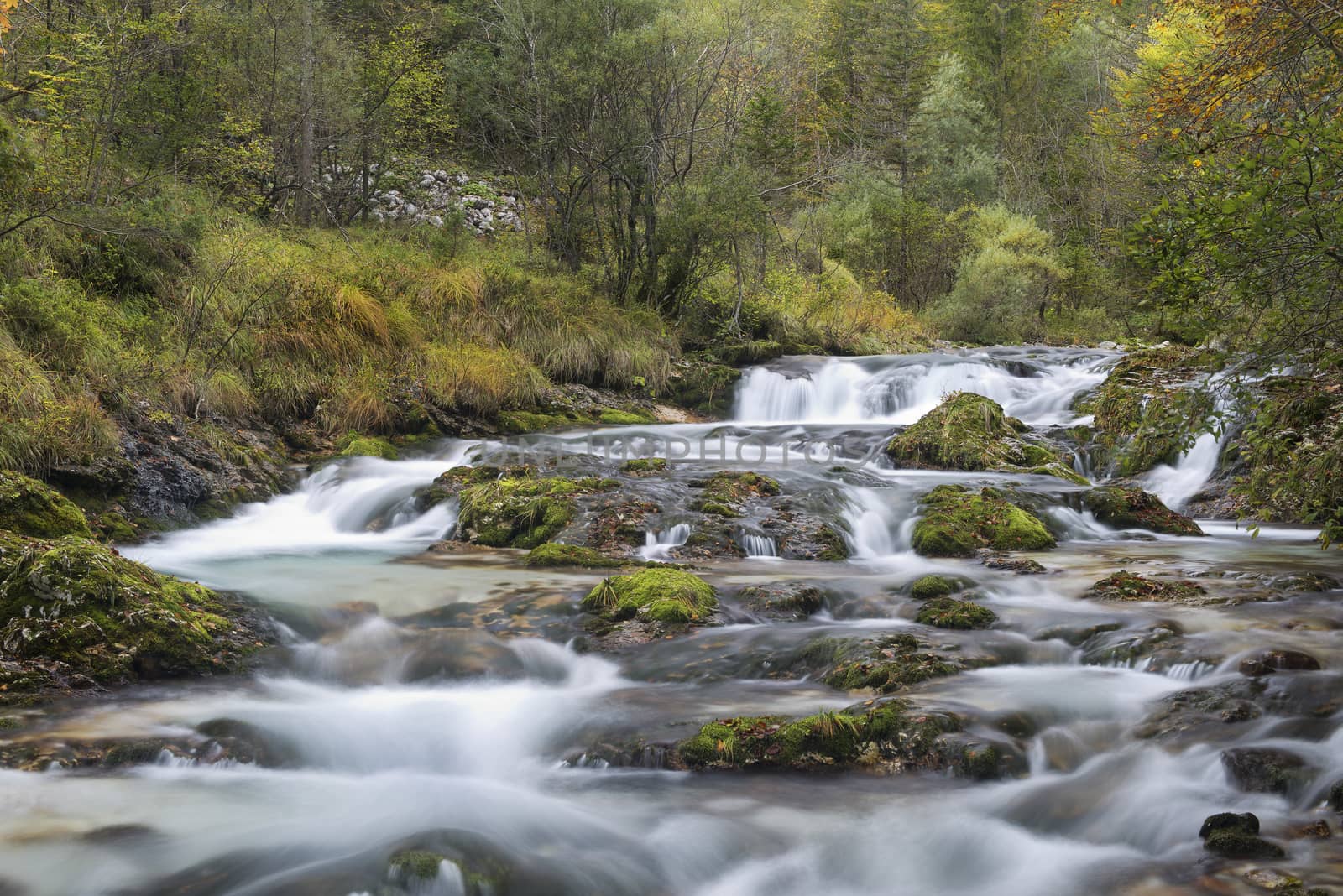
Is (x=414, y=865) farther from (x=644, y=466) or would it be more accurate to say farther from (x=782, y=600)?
(x=644, y=466)

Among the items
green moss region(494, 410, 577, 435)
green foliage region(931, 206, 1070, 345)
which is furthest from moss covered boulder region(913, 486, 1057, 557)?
green foliage region(931, 206, 1070, 345)

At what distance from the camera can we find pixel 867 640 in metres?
5.99

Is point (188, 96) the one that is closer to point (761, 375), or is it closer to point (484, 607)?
point (761, 375)

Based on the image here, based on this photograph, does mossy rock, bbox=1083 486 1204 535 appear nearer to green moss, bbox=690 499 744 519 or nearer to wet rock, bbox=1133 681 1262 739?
green moss, bbox=690 499 744 519

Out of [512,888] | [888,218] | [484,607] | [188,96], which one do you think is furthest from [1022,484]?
[888,218]

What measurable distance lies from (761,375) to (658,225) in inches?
142

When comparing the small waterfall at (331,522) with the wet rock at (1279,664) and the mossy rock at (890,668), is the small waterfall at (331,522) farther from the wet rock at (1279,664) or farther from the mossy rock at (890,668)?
the wet rock at (1279,664)

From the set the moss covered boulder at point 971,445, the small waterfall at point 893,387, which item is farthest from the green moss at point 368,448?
the small waterfall at point 893,387

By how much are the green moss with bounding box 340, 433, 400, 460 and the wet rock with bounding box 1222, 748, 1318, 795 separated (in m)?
10.3

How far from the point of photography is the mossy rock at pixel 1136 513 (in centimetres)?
993

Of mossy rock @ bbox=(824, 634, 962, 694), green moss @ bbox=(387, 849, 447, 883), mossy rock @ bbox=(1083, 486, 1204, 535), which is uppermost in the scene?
mossy rock @ bbox=(1083, 486, 1204, 535)

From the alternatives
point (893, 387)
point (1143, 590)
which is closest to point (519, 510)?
point (1143, 590)

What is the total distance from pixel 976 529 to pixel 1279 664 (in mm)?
4389

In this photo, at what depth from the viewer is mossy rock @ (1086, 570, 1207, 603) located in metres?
6.72
